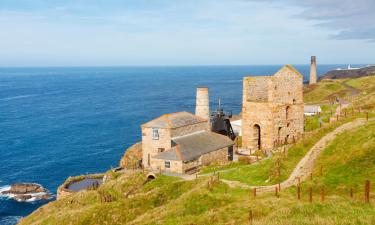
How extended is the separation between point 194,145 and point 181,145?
5.52ft

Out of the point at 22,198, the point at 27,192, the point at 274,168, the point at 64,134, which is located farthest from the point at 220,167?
the point at 64,134

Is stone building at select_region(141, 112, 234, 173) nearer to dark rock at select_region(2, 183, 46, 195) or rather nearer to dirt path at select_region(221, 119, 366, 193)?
dirt path at select_region(221, 119, 366, 193)

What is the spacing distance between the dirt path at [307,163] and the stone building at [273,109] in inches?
312

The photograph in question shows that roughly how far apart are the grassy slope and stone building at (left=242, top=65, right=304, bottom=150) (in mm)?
6885

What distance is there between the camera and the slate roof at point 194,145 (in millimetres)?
37938

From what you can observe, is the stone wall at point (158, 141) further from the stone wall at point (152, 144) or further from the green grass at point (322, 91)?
the green grass at point (322, 91)

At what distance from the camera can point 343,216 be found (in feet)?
55.1

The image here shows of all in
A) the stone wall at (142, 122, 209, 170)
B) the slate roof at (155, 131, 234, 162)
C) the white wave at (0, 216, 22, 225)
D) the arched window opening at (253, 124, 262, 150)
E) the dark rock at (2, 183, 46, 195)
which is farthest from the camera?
the dark rock at (2, 183, 46, 195)

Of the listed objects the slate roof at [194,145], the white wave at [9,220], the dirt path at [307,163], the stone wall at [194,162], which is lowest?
the white wave at [9,220]

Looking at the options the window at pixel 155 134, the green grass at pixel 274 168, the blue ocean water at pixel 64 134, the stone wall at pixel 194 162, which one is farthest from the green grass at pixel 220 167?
the blue ocean water at pixel 64 134

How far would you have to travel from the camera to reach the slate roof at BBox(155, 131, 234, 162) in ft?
124

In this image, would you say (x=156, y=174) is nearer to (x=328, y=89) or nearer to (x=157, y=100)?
(x=328, y=89)

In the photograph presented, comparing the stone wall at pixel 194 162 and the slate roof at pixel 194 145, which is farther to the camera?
the slate roof at pixel 194 145

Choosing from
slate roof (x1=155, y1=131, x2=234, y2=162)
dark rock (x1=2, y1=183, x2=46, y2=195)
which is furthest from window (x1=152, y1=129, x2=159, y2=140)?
dark rock (x1=2, y1=183, x2=46, y2=195)
